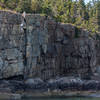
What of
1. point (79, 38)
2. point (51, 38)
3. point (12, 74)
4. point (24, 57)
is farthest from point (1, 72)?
point (79, 38)

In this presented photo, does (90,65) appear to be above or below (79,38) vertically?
below

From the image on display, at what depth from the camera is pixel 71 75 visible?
153 feet

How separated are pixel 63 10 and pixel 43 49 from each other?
2570cm

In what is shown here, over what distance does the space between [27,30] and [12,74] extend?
786 centimetres

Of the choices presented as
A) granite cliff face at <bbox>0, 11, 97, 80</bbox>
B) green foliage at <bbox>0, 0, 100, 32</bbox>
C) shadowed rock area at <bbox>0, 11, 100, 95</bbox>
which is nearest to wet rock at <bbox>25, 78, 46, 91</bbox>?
shadowed rock area at <bbox>0, 11, 100, 95</bbox>

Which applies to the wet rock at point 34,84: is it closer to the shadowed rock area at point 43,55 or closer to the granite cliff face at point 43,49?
the shadowed rock area at point 43,55

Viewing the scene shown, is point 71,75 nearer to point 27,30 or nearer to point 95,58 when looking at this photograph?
point 95,58

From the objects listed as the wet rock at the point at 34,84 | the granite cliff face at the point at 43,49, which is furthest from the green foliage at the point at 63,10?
the wet rock at the point at 34,84

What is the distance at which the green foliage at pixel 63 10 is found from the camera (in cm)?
5184

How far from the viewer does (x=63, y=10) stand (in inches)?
2576

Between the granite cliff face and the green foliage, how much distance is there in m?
8.25

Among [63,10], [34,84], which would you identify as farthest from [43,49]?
[63,10]

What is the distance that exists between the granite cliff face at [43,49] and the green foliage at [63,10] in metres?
8.25

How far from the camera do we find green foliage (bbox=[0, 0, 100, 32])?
5184cm
